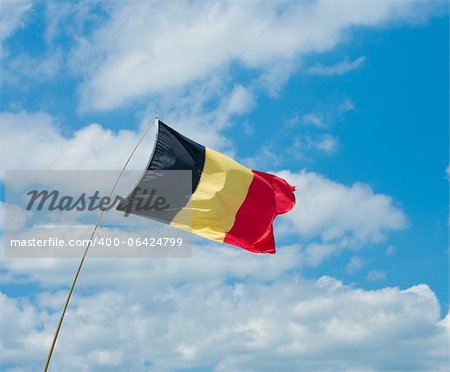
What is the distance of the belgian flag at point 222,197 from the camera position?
3438cm

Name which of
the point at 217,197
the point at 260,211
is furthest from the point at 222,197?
the point at 260,211

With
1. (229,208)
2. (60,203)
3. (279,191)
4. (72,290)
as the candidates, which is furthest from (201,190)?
(72,290)

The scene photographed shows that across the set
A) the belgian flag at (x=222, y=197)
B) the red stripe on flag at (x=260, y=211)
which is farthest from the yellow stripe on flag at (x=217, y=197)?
the red stripe on flag at (x=260, y=211)

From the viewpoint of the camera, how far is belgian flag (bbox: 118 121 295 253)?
113ft

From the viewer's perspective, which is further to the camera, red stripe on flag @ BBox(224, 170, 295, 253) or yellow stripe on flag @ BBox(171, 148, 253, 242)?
red stripe on flag @ BBox(224, 170, 295, 253)

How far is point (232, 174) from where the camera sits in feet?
119

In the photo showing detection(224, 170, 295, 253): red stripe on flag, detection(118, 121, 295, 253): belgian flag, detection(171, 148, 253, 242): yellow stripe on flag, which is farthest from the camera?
detection(224, 170, 295, 253): red stripe on flag

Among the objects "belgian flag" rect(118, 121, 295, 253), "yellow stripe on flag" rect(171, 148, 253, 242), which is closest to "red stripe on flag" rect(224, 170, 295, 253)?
"belgian flag" rect(118, 121, 295, 253)

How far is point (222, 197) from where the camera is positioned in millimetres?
35844

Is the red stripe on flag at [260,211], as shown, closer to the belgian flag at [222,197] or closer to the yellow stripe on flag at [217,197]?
the belgian flag at [222,197]

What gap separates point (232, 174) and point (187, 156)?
8.50 feet

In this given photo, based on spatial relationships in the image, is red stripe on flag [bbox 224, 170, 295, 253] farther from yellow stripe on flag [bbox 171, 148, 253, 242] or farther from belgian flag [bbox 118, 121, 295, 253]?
yellow stripe on flag [bbox 171, 148, 253, 242]

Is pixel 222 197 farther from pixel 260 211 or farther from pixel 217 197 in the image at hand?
pixel 260 211

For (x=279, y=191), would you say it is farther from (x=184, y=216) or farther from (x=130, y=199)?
(x=130, y=199)
